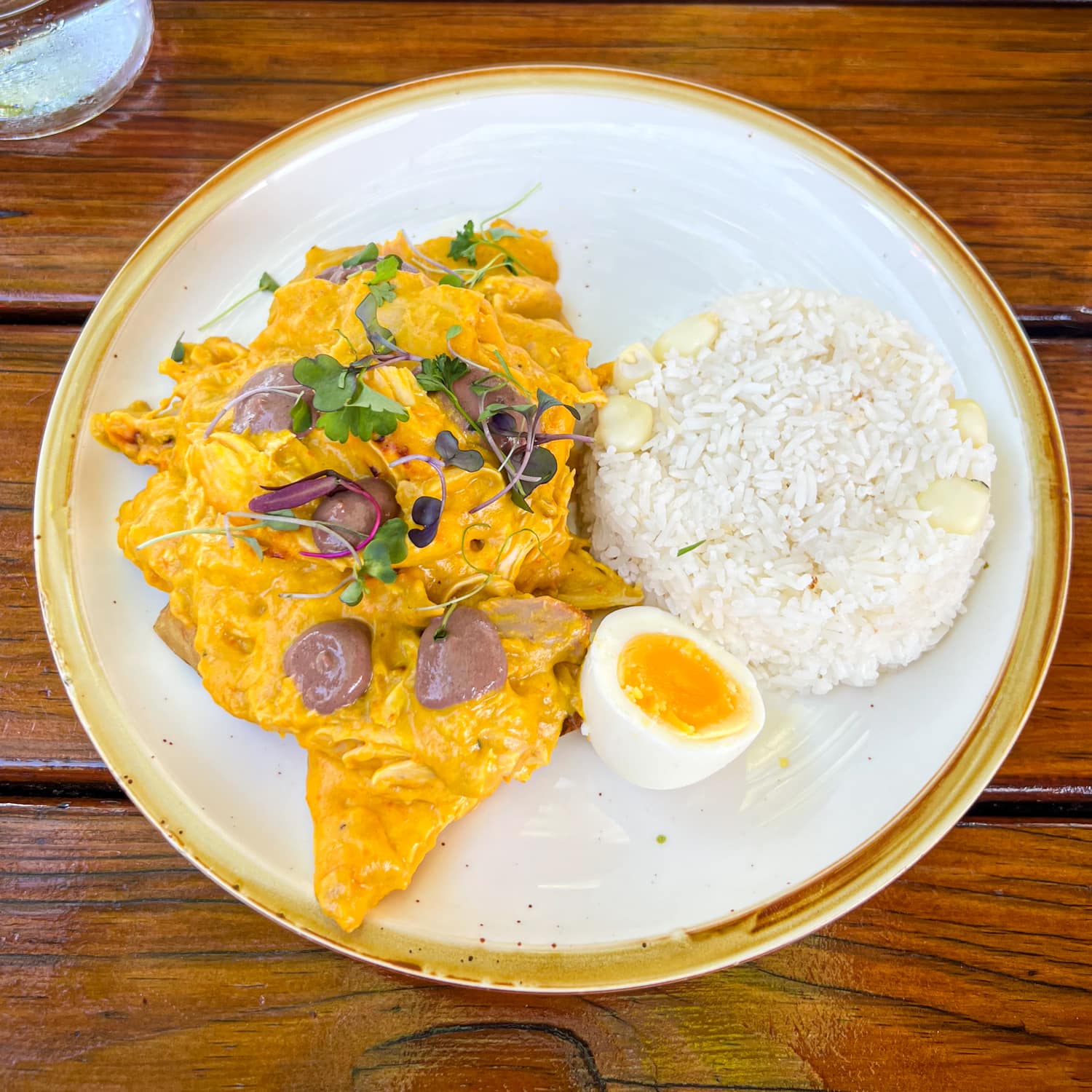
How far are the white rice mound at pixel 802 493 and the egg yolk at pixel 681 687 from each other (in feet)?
0.87

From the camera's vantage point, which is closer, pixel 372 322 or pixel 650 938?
pixel 650 938

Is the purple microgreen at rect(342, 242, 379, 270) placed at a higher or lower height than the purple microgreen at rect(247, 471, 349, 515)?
higher

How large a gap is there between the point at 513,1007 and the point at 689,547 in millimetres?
1207

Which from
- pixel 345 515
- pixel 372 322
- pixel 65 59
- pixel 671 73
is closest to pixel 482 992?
pixel 345 515

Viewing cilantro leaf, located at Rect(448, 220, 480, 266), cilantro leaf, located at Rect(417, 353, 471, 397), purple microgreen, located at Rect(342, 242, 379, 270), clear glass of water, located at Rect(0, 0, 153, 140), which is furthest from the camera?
clear glass of water, located at Rect(0, 0, 153, 140)

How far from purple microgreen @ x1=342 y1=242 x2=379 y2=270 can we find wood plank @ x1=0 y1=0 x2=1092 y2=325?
0.87 metres

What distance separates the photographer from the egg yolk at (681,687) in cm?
202

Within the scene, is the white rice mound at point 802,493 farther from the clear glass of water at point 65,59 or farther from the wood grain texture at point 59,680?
the clear glass of water at point 65,59

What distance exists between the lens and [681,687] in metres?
2.07

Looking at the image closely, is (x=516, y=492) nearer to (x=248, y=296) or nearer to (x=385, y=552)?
(x=385, y=552)

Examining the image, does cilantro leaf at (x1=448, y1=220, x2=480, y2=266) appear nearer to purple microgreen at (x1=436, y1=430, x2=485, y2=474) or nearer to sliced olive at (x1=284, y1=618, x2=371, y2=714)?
purple microgreen at (x1=436, y1=430, x2=485, y2=474)

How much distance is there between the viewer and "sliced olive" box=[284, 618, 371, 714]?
1.87 m

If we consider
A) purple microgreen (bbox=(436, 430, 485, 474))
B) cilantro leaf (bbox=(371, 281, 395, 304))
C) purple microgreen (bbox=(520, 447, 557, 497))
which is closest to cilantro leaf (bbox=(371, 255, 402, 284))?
cilantro leaf (bbox=(371, 281, 395, 304))

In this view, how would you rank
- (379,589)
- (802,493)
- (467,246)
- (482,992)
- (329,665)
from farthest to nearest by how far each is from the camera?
(467,246), (802,493), (482,992), (379,589), (329,665)
